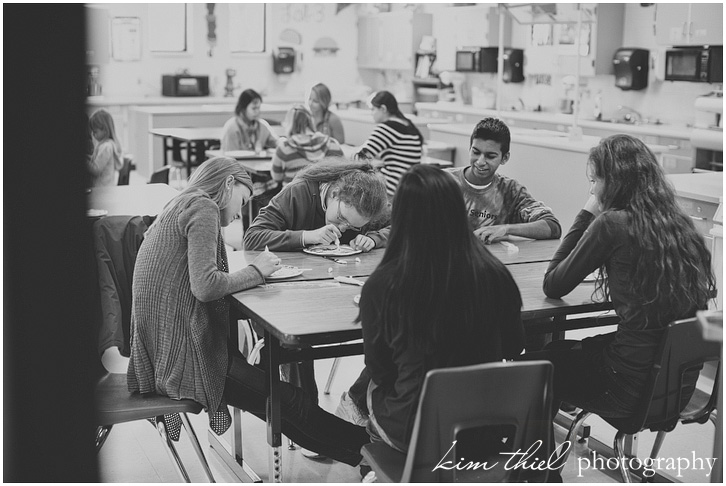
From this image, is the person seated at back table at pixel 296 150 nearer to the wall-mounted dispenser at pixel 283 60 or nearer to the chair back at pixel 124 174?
the chair back at pixel 124 174

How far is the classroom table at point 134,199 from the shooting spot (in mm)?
3713

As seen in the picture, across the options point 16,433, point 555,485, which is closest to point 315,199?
point 555,485

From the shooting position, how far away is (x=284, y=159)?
5.68m

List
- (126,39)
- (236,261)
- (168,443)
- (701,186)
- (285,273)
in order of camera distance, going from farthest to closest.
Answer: (126,39) < (701,186) < (236,261) < (285,273) < (168,443)

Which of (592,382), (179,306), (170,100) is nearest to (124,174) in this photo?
(179,306)

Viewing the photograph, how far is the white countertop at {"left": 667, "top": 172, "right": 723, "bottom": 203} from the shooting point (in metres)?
4.12

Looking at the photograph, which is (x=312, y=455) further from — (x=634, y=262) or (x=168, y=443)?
(x=634, y=262)

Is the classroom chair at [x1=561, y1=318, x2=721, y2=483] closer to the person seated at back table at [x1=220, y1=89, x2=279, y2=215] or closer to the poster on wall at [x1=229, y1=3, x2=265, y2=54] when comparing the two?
the person seated at back table at [x1=220, y1=89, x2=279, y2=215]

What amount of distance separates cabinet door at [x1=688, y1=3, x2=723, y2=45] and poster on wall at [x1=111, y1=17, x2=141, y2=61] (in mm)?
6964

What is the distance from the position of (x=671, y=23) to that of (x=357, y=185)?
5.08m

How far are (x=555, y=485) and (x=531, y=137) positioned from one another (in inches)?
171

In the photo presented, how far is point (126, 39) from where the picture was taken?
10945 mm

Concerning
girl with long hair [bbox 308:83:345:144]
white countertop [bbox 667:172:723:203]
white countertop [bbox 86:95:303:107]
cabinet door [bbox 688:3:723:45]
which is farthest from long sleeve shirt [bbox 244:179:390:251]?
white countertop [bbox 86:95:303:107]

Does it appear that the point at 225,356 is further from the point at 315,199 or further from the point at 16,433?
the point at 16,433
